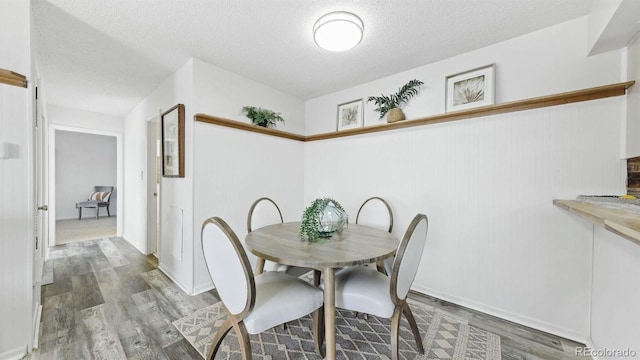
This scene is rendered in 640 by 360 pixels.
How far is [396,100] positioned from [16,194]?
305 centimetres

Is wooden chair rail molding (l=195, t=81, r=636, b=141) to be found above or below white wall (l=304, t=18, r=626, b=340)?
above

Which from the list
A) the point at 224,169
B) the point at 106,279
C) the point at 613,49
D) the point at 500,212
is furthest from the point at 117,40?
the point at 613,49

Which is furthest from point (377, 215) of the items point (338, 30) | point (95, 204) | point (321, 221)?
point (95, 204)

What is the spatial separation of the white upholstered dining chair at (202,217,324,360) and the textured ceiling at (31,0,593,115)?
5.00 feet

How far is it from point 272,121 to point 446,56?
1.99 metres

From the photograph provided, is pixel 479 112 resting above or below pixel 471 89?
below

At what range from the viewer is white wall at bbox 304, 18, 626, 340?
1658mm

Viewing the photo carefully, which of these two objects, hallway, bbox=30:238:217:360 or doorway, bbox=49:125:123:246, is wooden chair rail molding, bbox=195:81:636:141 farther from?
doorway, bbox=49:125:123:246

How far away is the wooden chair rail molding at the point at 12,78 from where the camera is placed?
138 cm

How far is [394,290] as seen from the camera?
4.33ft

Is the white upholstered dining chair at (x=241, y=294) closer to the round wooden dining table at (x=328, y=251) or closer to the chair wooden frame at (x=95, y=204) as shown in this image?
the round wooden dining table at (x=328, y=251)

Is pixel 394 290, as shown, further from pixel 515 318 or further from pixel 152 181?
pixel 152 181

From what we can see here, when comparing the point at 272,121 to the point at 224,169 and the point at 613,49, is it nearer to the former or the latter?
the point at 224,169

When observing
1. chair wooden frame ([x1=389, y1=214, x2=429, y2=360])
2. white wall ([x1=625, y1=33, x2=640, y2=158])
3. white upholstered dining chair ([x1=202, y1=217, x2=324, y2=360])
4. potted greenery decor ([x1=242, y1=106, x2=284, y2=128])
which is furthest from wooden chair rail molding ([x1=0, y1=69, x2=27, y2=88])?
white wall ([x1=625, y1=33, x2=640, y2=158])
